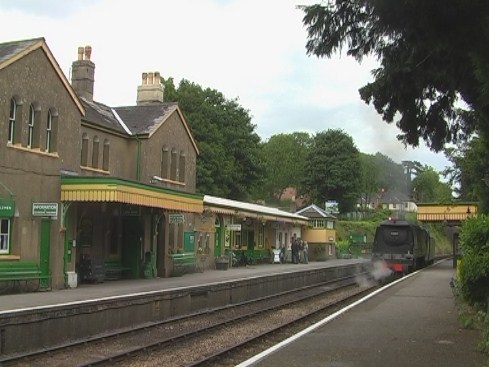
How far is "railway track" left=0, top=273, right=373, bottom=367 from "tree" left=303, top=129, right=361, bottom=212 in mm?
50834

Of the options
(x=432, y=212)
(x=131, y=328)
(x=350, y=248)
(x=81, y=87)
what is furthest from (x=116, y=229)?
(x=350, y=248)

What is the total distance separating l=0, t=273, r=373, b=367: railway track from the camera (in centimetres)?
983

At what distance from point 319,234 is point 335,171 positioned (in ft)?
67.4

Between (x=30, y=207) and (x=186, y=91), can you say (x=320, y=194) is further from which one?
(x=30, y=207)

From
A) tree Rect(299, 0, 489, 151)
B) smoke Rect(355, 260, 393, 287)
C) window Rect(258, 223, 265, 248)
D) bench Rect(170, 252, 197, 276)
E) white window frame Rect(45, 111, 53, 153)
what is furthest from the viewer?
window Rect(258, 223, 265, 248)

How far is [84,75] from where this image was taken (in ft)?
86.6

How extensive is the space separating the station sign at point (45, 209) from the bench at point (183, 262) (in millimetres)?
8488

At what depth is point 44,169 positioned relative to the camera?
18891 mm

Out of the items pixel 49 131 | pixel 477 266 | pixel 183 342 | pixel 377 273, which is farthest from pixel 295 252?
pixel 477 266

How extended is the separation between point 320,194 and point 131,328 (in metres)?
57.6

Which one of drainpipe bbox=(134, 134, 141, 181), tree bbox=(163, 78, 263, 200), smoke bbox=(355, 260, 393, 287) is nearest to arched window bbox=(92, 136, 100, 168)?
drainpipe bbox=(134, 134, 141, 181)

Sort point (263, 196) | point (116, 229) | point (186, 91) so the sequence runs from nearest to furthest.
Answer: point (116, 229), point (186, 91), point (263, 196)

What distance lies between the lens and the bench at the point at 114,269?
2239cm

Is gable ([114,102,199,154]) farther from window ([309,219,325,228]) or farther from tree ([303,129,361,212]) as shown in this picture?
tree ([303,129,361,212])
